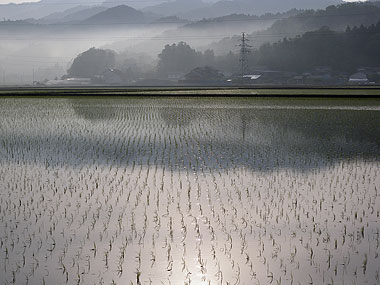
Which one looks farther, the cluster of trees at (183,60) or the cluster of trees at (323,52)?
the cluster of trees at (183,60)

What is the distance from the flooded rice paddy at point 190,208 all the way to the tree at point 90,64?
128885mm

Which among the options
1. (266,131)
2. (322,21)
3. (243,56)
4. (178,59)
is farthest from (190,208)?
(322,21)

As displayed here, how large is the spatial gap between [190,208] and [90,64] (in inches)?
5432

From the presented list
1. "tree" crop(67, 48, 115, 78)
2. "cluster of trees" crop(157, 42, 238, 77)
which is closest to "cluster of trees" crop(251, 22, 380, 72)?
"cluster of trees" crop(157, 42, 238, 77)

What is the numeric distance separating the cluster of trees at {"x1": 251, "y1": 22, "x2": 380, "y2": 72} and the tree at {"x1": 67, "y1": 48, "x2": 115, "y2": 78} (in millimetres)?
56969

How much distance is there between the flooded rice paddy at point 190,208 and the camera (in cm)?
449

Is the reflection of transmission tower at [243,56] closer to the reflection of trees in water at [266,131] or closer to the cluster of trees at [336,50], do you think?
the cluster of trees at [336,50]

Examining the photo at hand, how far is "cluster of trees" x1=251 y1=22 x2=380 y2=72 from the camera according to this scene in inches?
3733

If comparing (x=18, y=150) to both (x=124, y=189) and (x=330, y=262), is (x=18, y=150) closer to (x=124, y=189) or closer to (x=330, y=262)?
(x=124, y=189)

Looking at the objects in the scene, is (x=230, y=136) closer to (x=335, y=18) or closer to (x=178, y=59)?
(x=178, y=59)

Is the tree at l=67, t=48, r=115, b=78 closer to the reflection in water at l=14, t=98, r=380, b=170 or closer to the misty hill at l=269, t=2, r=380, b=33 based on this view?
the misty hill at l=269, t=2, r=380, b=33

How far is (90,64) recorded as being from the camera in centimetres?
14012

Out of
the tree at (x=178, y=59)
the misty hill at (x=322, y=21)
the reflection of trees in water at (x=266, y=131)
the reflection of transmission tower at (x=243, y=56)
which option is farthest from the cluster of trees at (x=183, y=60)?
the reflection of trees in water at (x=266, y=131)

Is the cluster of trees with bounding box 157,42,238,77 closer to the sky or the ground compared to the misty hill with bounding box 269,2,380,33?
closer to the ground
